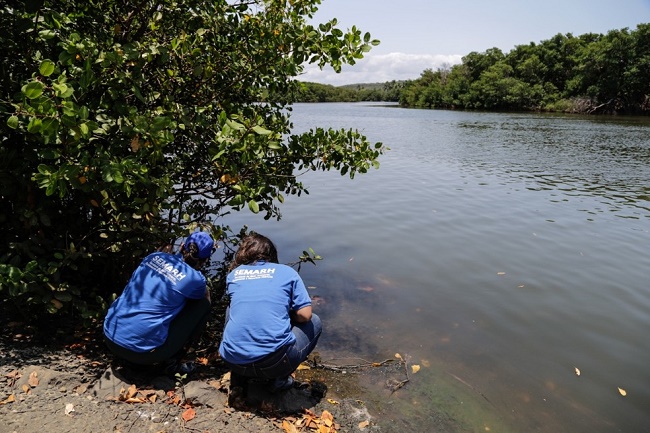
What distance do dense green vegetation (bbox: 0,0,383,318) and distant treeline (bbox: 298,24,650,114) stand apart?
69150mm

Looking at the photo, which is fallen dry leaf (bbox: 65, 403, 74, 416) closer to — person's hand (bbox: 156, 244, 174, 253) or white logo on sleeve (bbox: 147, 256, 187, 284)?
white logo on sleeve (bbox: 147, 256, 187, 284)

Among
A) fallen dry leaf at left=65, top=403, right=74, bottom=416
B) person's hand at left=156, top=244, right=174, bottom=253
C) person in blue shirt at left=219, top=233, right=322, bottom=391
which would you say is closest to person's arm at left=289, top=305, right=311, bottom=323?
person in blue shirt at left=219, top=233, right=322, bottom=391

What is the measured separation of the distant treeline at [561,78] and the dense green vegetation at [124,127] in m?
69.2

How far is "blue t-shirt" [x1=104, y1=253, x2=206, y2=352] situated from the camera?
12.2 ft

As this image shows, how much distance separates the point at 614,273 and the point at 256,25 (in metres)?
6.94

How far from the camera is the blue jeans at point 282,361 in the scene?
366 cm

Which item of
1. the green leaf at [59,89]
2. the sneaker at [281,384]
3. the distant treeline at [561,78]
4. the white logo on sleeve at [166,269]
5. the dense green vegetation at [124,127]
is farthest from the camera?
the distant treeline at [561,78]

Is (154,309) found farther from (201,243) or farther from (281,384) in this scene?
(281,384)

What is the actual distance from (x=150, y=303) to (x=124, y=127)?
→ 150 centimetres

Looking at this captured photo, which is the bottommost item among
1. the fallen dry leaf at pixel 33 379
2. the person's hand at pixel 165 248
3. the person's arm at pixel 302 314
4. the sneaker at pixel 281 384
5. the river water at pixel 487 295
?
the river water at pixel 487 295

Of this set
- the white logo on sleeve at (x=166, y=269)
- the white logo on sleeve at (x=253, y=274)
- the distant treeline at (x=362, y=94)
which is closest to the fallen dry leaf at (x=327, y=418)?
the white logo on sleeve at (x=253, y=274)

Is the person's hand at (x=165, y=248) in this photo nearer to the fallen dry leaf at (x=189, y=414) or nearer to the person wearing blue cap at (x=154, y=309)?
the person wearing blue cap at (x=154, y=309)

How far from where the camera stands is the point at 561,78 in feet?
249

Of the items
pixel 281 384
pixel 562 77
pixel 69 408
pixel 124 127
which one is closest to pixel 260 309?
pixel 281 384
